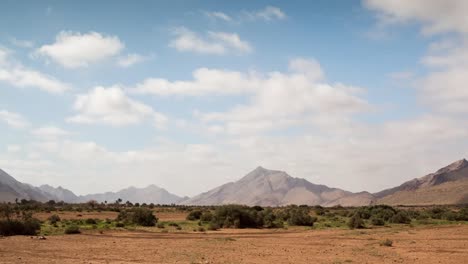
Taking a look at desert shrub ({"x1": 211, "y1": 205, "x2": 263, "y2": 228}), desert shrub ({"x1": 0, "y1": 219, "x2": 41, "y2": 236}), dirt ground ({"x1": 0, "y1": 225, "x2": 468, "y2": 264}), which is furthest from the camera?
desert shrub ({"x1": 211, "y1": 205, "x2": 263, "y2": 228})

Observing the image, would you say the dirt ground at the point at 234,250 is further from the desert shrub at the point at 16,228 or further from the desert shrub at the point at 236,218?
the desert shrub at the point at 236,218

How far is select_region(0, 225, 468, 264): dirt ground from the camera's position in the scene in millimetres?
21391

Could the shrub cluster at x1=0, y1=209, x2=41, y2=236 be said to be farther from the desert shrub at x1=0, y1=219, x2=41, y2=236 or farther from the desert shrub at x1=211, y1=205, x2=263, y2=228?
the desert shrub at x1=211, y1=205, x2=263, y2=228

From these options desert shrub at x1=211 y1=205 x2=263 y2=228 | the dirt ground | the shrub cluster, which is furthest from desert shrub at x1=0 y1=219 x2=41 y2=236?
desert shrub at x1=211 y1=205 x2=263 y2=228

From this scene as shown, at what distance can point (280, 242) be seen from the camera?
30375 mm

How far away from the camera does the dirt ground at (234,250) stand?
70.2ft

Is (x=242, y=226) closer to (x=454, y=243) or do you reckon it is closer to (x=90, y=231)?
(x=90, y=231)

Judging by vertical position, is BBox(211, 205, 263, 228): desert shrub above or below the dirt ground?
above

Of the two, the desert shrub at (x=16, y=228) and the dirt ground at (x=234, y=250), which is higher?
the desert shrub at (x=16, y=228)

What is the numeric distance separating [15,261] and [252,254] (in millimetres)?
10786

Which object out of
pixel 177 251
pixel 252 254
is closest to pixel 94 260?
pixel 177 251

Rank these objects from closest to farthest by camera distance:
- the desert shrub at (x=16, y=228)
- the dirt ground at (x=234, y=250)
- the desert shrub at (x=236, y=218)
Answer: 1. the dirt ground at (x=234, y=250)
2. the desert shrub at (x=16, y=228)
3. the desert shrub at (x=236, y=218)

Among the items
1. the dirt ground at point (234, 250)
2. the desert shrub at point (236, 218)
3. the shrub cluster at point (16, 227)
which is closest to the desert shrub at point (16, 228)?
the shrub cluster at point (16, 227)

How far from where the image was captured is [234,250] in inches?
993
